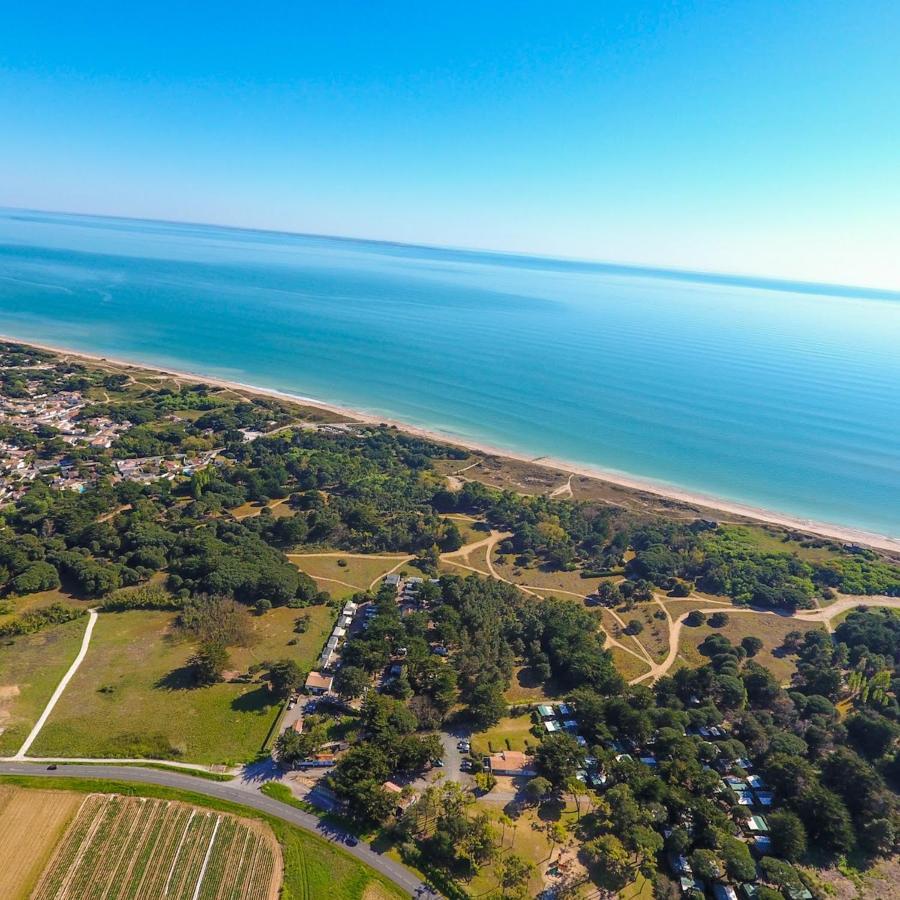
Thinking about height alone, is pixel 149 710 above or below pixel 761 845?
below

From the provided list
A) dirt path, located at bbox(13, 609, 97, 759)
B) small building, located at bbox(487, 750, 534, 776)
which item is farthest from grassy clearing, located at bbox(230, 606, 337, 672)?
small building, located at bbox(487, 750, 534, 776)

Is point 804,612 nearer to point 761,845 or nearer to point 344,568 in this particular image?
point 761,845

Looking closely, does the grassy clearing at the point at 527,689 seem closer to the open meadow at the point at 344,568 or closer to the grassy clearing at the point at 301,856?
the grassy clearing at the point at 301,856

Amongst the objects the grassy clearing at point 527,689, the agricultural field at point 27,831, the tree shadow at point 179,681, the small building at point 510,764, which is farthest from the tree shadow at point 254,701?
the grassy clearing at point 527,689

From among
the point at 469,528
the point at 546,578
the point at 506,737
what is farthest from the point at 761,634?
the point at 469,528

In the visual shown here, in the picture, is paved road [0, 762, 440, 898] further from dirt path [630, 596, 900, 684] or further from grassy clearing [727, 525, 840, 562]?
grassy clearing [727, 525, 840, 562]

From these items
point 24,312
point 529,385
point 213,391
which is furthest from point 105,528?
point 24,312
